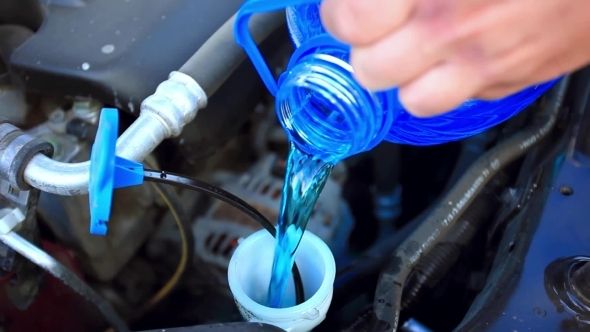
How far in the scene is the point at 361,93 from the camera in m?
0.46

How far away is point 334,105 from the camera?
1.59ft

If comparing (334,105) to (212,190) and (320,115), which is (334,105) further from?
(212,190)

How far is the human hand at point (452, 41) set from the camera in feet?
1.21

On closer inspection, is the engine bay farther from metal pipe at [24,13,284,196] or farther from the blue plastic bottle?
the blue plastic bottle

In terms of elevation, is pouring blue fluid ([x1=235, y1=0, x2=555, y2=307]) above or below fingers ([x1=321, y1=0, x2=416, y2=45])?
below

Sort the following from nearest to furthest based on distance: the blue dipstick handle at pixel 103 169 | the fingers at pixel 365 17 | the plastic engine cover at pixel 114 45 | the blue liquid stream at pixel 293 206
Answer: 1. the fingers at pixel 365 17
2. the blue dipstick handle at pixel 103 169
3. the blue liquid stream at pixel 293 206
4. the plastic engine cover at pixel 114 45

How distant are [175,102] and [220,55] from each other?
0.32 ft

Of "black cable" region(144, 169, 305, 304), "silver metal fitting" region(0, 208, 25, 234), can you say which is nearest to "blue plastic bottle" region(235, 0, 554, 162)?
"black cable" region(144, 169, 305, 304)

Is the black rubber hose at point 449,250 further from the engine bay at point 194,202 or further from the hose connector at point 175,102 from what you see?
the hose connector at point 175,102

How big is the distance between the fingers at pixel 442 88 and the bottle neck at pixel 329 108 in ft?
0.21

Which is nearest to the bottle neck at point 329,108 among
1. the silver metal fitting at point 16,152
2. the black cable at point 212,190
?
the black cable at point 212,190

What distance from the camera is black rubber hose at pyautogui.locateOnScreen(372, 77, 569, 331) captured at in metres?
0.65

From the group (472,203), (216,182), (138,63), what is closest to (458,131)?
(472,203)

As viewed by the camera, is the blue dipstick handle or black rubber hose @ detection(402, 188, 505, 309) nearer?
the blue dipstick handle
